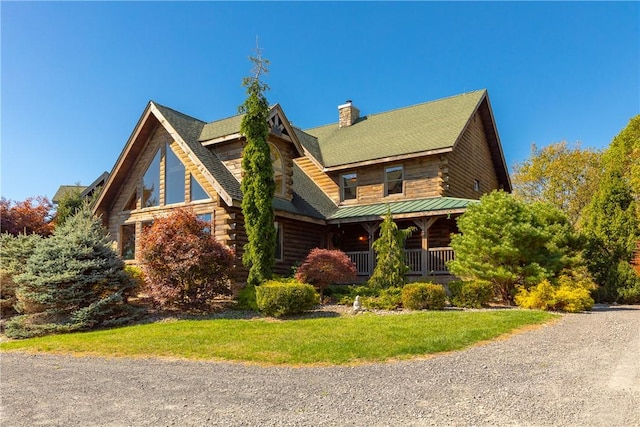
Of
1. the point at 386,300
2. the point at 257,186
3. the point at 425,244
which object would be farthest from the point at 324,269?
the point at 425,244

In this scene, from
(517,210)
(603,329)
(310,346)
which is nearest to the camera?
(310,346)

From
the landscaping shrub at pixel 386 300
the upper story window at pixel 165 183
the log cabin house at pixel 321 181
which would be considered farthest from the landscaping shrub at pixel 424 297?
the upper story window at pixel 165 183

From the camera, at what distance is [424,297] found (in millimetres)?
14422

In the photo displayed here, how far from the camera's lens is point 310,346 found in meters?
9.55

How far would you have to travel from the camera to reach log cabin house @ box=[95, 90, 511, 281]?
64.1ft

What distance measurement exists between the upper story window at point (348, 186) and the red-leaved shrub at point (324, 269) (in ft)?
26.1

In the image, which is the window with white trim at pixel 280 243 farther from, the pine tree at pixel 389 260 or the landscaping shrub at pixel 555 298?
the landscaping shrub at pixel 555 298

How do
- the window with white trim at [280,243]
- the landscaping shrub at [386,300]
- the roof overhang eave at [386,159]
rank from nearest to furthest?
the landscaping shrub at [386,300]
the window with white trim at [280,243]
the roof overhang eave at [386,159]

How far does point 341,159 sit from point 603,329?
15.6 m

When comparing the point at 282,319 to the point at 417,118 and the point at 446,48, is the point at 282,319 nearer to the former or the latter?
the point at 446,48

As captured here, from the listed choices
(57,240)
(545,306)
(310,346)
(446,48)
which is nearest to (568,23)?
(446,48)

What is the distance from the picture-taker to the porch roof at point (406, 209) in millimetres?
19188

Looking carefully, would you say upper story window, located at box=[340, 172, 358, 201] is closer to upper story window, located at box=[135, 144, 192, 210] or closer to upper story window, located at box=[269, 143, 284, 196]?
upper story window, located at box=[269, 143, 284, 196]

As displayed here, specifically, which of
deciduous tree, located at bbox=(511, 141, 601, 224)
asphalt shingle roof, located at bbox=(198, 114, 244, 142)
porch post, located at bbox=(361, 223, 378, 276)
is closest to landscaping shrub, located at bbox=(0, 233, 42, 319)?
asphalt shingle roof, located at bbox=(198, 114, 244, 142)
